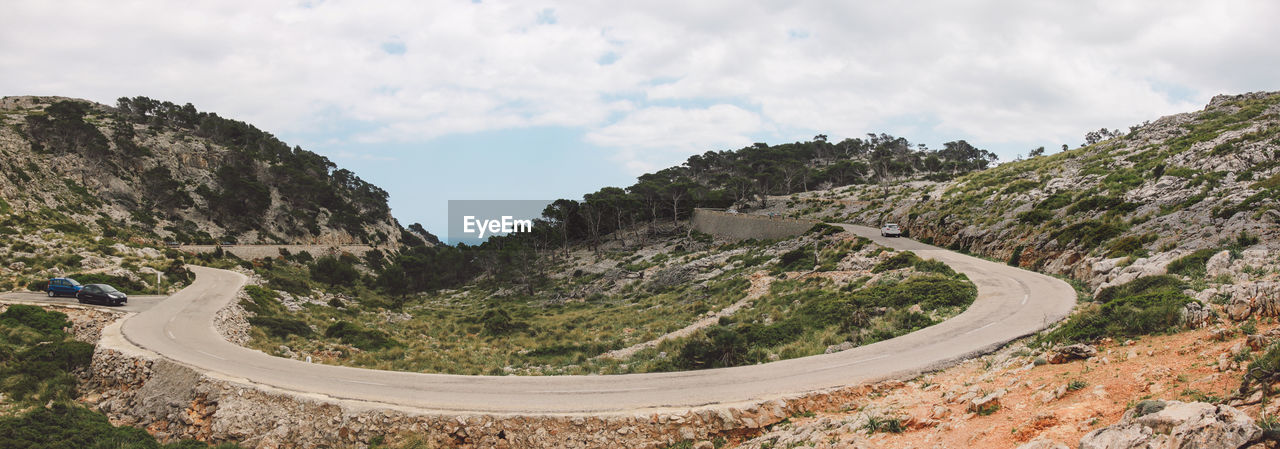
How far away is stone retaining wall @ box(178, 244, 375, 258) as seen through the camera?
6227 cm

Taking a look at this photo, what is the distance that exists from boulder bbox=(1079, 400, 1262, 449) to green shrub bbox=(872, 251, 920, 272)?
1092 inches

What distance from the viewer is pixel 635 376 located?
19125mm

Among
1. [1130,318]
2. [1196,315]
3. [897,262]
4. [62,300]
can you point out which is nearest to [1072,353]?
[1130,318]

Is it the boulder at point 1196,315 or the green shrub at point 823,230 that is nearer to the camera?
the boulder at point 1196,315

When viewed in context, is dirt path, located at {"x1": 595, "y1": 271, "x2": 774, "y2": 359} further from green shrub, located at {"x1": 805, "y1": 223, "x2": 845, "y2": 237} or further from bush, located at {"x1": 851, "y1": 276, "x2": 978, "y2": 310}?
green shrub, located at {"x1": 805, "y1": 223, "x2": 845, "y2": 237}

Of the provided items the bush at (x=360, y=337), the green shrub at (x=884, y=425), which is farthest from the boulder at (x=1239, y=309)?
the bush at (x=360, y=337)

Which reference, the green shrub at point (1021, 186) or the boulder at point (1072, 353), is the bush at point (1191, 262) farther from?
the green shrub at point (1021, 186)

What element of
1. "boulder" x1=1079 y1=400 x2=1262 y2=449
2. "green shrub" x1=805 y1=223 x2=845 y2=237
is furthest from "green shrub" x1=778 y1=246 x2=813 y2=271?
"boulder" x1=1079 y1=400 x2=1262 y2=449

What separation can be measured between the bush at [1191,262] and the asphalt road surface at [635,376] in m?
3.55

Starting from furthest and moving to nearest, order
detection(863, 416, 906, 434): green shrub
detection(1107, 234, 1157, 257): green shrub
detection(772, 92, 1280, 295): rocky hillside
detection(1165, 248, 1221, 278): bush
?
detection(1107, 234, 1157, 257): green shrub < detection(772, 92, 1280, 295): rocky hillside < detection(1165, 248, 1221, 278): bush < detection(863, 416, 906, 434): green shrub

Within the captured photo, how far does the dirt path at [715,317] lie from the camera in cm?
2769

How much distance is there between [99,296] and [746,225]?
5855 centimetres

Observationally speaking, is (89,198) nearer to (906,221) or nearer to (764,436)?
(764,436)

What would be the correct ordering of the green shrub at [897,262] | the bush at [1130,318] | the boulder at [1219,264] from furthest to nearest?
the green shrub at [897,262]
the boulder at [1219,264]
the bush at [1130,318]
